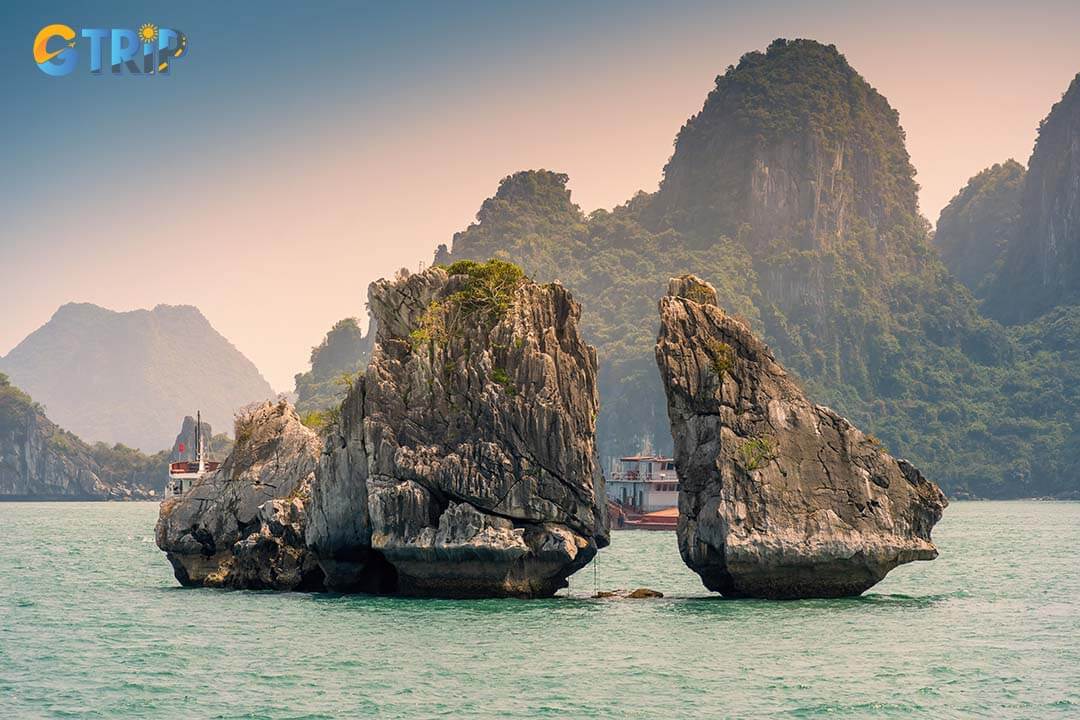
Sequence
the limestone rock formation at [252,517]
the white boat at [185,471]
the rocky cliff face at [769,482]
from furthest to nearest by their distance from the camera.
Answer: the white boat at [185,471]
the limestone rock formation at [252,517]
the rocky cliff face at [769,482]

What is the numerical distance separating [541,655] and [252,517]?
51.1ft

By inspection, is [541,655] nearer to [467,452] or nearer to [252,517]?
[467,452]

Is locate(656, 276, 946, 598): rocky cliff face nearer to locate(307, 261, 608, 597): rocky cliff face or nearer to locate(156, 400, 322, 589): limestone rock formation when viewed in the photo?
locate(307, 261, 608, 597): rocky cliff face

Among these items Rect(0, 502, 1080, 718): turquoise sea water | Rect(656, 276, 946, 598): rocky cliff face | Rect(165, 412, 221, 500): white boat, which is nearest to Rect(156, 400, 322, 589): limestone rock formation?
Rect(0, 502, 1080, 718): turquoise sea water

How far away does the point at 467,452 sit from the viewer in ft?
139

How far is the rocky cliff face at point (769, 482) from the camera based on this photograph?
40.2 metres

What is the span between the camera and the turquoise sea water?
95.8 ft

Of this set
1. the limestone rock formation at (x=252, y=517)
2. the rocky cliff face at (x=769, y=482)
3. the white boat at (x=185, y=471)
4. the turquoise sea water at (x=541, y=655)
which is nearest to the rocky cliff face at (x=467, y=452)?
the turquoise sea water at (x=541, y=655)

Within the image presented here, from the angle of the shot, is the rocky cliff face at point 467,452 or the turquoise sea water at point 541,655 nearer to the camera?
the turquoise sea water at point 541,655

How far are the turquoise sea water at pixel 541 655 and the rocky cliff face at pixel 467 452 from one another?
4.36 feet

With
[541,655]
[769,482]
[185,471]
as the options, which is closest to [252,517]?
[541,655]

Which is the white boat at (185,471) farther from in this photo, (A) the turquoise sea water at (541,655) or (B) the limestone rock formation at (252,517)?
(B) the limestone rock formation at (252,517)

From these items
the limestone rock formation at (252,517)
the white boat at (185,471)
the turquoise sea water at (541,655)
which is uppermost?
the white boat at (185,471)

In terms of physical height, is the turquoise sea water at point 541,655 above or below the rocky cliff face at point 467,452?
below
